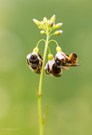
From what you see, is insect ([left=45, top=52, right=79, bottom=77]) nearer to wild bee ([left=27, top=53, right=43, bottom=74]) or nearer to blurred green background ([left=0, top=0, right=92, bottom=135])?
wild bee ([left=27, top=53, right=43, bottom=74])

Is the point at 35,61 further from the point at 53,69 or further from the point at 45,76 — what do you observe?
the point at 45,76

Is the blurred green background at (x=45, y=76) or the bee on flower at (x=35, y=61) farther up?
the blurred green background at (x=45, y=76)

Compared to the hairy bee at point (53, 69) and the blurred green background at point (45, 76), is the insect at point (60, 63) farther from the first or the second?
the blurred green background at point (45, 76)

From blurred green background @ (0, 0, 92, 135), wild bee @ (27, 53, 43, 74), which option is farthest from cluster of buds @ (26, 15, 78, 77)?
blurred green background @ (0, 0, 92, 135)

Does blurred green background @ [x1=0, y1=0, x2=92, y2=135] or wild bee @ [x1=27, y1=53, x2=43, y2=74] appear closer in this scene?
wild bee @ [x1=27, y1=53, x2=43, y2=74]

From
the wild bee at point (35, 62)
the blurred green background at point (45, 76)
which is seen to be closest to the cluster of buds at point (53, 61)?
the wild bee at point (35, 62)

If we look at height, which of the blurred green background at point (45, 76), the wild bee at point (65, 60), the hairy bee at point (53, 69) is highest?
the blurred green background at point (45, 76)

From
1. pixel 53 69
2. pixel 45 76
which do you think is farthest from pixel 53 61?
pixel 45 76

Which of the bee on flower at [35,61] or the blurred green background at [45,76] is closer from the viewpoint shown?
the bee on flower at [35,61]
